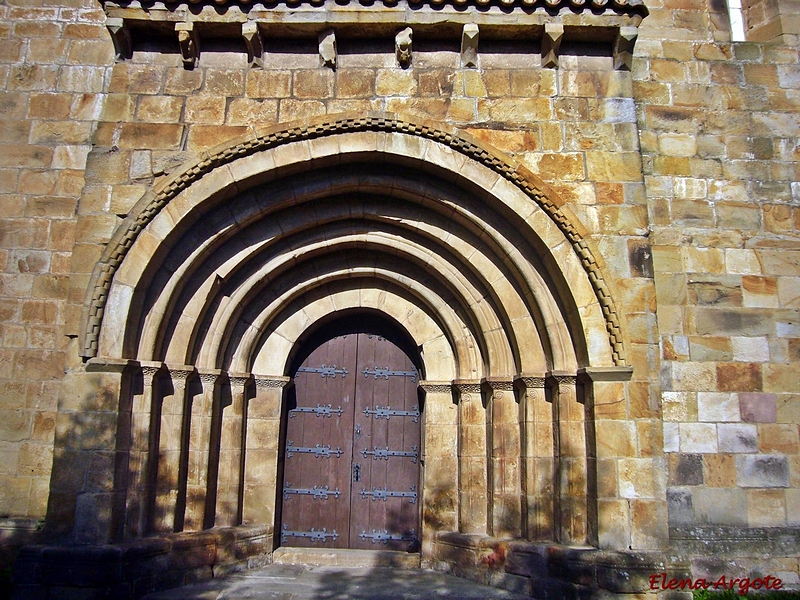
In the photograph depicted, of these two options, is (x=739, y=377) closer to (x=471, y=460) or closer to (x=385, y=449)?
(x=471, y=460)

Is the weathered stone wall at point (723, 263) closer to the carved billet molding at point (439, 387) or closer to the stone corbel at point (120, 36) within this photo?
the carved billet molding at point (439, 387)

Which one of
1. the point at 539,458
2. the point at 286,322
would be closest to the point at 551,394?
the point at 539,458

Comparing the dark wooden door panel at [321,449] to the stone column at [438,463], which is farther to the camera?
the dark wooden door panel at [321,449]

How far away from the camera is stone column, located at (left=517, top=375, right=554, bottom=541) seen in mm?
5891

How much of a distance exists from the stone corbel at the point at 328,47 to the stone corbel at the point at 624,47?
106 inches

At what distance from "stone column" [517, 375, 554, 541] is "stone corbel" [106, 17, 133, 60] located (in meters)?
4.88

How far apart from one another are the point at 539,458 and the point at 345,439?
2.19 meters

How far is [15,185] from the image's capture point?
652 centimetres

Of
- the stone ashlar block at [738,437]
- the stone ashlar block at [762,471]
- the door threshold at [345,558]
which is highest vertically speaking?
the stone ashlar block at [738,437]

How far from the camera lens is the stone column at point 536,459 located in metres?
5.89

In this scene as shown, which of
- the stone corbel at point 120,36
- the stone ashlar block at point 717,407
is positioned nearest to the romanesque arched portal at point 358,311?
the stone ashlar block at point 717,407

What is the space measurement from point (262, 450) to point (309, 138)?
3.16 metres

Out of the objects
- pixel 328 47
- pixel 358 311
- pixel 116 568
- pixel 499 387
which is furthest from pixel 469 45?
pixel 116 568

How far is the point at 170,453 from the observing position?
6066 millimetres
